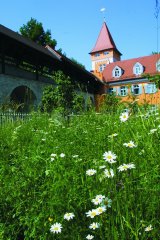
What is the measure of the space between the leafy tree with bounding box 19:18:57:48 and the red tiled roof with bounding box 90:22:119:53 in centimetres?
1617

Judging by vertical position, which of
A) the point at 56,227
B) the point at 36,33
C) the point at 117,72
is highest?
the point at 36,33

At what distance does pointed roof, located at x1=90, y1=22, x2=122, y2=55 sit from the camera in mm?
54094

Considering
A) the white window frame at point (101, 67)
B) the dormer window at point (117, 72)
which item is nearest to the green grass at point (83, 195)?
the dormer window at point (117, 72)

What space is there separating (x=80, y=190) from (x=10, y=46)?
18.3 m

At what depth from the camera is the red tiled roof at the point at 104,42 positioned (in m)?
54.3

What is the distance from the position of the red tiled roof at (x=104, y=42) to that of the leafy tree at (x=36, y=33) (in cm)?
1617

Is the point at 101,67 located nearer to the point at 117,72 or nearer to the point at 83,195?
the point at 117,72

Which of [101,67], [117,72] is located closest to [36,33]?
[117,72]

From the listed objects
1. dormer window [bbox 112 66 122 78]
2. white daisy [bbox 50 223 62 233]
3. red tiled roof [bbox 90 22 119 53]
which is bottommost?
white daisy [bbox 50 223 62 233]

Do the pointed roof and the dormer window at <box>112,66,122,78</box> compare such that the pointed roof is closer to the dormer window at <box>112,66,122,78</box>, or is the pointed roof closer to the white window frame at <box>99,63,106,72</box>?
the white window frame at <box>99,63,106,72</box>

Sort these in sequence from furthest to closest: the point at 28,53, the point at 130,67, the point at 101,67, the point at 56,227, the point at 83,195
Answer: the point at 101,67
the point at 130,67
the point at 28,53
the point at 83,195
the point at 56,227

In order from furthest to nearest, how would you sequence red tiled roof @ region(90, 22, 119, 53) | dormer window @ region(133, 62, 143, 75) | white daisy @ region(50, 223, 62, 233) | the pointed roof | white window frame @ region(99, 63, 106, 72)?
red tiled roof @ region(90, 22, 119, 53) < the pointed roof < white window frame @ region(99, 63, 106, 72) < dormer window @ region(133, 62, 143, 75) < white daisy @ region(50, 223, 62, 233)

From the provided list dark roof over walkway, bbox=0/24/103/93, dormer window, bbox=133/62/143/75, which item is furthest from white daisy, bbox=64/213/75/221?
dormer window, bbox=133/62/143/75

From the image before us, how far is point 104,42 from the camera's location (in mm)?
55344
